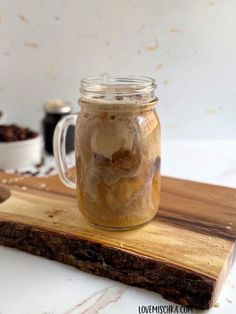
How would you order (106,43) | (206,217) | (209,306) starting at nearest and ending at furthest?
1. (209,306)
2. (206,217)
3. (106,43)

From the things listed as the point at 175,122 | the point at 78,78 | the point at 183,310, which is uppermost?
the point at 78,78

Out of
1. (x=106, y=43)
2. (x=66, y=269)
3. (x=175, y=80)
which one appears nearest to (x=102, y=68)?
(x=106, y=43)

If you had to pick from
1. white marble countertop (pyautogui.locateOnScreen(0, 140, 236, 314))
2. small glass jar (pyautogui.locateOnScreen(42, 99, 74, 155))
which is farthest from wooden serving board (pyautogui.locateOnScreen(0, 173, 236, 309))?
small glass jar (pyautogui.locateOnScreen(42, 99, 74, 155))

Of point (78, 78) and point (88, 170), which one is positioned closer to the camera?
point (88, 170)

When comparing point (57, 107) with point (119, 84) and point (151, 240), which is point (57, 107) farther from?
point (151, 240)

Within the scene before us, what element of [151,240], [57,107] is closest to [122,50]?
[57,107]

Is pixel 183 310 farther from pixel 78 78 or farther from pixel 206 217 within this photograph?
pixel 78 78

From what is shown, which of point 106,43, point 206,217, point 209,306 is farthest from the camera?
point 106,43

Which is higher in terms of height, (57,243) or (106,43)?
(106,43)
